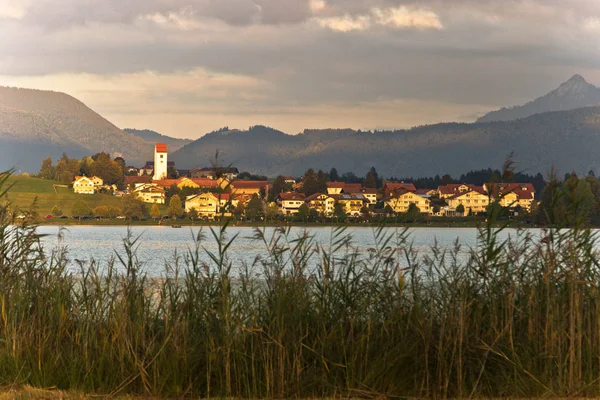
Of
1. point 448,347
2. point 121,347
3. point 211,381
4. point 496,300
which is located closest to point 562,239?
point 496,300

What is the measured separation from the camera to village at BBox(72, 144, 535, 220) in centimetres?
994

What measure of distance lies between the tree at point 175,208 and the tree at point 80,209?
1692 cm

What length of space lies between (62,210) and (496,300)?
117717 mm

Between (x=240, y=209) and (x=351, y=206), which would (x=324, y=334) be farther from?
(x=351, y=206)

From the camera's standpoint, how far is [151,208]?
11344 centimetres

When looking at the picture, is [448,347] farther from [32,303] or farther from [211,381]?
[32,303]

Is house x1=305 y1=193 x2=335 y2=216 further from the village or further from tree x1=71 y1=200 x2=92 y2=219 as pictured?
tree x1=71 y1=200 x2=92 y2=219

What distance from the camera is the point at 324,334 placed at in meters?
8.77

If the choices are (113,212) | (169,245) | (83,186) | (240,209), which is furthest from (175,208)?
(240,209)

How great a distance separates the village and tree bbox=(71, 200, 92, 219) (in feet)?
26.6

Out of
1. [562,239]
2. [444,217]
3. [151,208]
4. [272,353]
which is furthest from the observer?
[151,208]

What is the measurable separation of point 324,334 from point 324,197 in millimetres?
9040

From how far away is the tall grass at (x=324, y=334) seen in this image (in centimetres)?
863

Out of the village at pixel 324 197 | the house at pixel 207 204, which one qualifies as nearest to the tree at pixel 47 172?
the village at pixel 324 197
